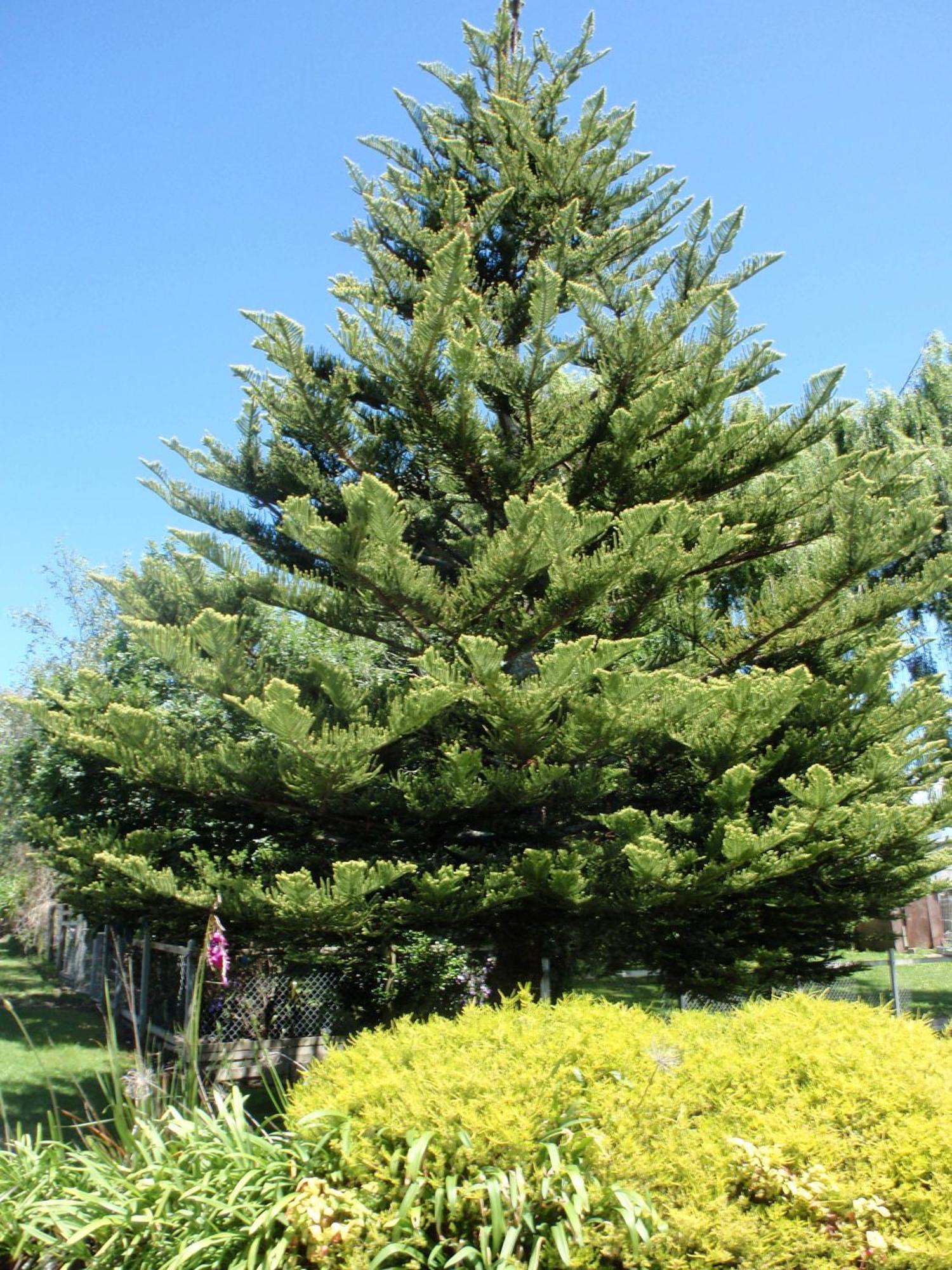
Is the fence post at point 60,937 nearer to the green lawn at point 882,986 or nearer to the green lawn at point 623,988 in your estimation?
the green lawn at point 623,988

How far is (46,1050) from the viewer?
28.7 ft

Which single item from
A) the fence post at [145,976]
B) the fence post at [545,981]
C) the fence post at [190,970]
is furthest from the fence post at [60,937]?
the fence post at [545,981]

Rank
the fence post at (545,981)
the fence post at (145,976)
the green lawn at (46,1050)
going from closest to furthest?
the fence post at (545,981)
the fence post at (145,976)
the green lawn at (46,1050)

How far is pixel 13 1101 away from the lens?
7.20 meters

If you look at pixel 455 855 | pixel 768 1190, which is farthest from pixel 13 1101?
pixel 768 1190

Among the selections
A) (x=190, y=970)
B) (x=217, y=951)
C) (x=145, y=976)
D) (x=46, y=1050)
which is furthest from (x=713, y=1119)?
(x=46, y=1050)

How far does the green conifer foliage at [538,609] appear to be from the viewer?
603cm

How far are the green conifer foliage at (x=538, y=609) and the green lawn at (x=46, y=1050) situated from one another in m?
2.02

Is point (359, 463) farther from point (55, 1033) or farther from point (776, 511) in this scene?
point (55, 1033)

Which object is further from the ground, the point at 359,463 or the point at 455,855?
the point at 359,463

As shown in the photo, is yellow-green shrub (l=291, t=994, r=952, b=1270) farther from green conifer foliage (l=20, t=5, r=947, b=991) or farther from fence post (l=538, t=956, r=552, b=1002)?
fence post (l=538, t=956, r=552, b=1002)

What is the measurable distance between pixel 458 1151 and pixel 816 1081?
1.19 m

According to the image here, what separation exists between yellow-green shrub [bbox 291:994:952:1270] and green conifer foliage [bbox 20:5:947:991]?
7.68 feet

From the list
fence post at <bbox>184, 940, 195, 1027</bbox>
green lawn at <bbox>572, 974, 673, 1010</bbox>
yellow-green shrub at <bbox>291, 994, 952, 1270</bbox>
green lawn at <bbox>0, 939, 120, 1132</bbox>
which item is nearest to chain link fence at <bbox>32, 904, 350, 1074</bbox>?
fence post at <bbox>184, 940, 195, 1027</bbox>
